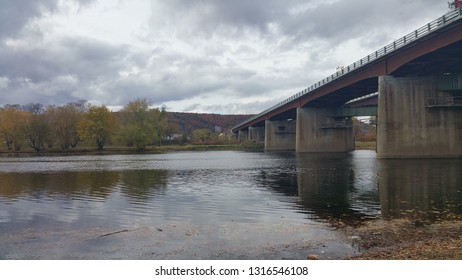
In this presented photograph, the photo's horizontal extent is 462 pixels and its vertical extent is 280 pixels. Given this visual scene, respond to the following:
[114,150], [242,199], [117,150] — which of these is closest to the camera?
[242,199]

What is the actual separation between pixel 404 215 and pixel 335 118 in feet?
269

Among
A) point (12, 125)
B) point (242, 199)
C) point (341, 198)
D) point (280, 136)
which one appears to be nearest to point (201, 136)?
point (280, 136)

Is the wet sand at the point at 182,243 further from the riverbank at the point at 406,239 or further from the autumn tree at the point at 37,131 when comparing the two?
the autumn tree at the point at 37,131

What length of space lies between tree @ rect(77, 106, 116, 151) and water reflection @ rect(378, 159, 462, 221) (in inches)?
3853

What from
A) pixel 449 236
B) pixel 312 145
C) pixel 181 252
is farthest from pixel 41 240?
pixel 312 145

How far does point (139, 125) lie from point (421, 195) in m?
107

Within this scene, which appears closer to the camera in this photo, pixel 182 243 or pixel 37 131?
pixel 182 243

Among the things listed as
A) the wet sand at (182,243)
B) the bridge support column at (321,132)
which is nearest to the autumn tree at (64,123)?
the bridge support column at (321,132)

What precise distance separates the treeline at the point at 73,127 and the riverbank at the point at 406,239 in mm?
107764

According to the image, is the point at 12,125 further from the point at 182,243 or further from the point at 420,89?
Answer: the point at 182,243

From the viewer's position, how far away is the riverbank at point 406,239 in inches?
425

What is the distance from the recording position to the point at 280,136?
129m

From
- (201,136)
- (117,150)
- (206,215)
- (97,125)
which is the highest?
(97,125)

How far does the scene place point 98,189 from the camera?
94.8ft
